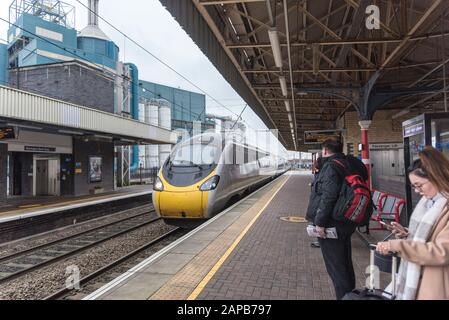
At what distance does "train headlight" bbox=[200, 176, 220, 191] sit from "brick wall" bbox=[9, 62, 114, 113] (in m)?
16.2

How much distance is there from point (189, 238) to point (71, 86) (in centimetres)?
1847

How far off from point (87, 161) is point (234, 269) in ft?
55.0

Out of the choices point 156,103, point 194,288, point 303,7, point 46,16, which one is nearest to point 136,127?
point 303,7

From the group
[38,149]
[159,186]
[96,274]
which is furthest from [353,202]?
[38,149]

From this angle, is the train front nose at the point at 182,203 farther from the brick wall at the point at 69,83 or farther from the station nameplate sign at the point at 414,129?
the brick wall at the point at 69,83

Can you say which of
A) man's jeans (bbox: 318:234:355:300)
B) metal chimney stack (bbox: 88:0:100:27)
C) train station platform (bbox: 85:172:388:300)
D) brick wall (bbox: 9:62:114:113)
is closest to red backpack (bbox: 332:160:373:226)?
man's jeans (bbox: 318:234:355:300)

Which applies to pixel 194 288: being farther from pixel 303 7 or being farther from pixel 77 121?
pixel 77 121

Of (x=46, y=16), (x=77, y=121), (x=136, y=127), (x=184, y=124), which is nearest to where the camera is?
(x=77, y=121)

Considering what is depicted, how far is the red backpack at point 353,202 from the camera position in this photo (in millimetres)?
3209

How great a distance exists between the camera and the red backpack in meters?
3.21

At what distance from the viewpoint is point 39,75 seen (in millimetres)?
22859
